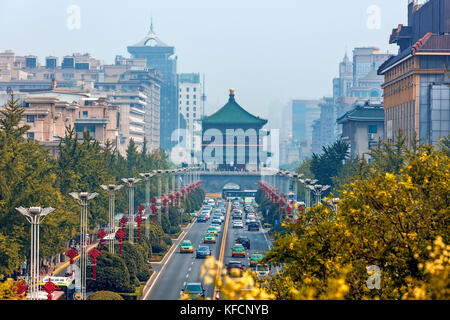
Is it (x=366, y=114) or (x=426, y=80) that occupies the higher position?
(x=426, y=80)

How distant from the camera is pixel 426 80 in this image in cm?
10400

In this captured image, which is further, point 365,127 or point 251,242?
point 365,127

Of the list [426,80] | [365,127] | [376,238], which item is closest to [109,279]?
[376,238]

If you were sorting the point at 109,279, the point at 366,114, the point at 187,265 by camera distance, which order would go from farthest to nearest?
the point at 366,114, the point at 187,265, the point at 109,279

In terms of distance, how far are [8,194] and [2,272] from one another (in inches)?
293

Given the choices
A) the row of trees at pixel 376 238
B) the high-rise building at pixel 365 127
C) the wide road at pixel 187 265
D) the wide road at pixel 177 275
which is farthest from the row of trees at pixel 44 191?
the high-rise building at pixel 365 127

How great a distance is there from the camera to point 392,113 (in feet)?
407

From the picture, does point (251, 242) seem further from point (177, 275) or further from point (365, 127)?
point (365, 127)

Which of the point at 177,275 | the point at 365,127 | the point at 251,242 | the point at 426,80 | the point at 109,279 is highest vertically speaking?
the point at 426,80

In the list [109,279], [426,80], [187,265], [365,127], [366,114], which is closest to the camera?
[109,279]

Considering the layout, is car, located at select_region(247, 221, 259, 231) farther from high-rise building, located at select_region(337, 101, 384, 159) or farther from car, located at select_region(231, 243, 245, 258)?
high-rise building, located at select_region(337, 101, 384, 159)

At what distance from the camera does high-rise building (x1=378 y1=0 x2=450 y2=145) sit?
333 ft
